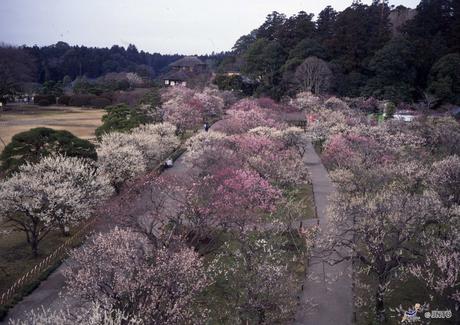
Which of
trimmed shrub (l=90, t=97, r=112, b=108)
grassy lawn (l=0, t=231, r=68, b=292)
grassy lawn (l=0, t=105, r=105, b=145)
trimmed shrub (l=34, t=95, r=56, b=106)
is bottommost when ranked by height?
grassy lawn (l=0, t=231, r=68, b=292)

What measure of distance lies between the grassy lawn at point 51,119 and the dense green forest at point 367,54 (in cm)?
2554

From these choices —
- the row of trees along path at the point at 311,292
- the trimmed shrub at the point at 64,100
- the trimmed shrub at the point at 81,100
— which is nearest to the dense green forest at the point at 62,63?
the trimmed shrub at the point at 64,100

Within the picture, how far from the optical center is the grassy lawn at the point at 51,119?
48.8 metres

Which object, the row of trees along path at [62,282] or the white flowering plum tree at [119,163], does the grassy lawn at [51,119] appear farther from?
the row of trees along path at [62,282]

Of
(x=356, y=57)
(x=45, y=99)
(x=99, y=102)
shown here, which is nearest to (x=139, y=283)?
(x=356, y=57)

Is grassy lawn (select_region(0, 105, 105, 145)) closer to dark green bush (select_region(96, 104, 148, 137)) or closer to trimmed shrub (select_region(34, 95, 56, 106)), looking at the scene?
trimmed shrub (select_region(34, 95, 56, 106))

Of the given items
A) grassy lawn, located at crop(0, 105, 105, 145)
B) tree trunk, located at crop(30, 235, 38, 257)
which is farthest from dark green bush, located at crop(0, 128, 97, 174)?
grassy lawn, located at crop(0, 105, 105, 145)

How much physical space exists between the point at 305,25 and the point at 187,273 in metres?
64.5

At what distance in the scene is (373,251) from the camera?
13.7m

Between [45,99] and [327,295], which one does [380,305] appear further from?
[45,99]

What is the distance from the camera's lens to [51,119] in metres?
59.7

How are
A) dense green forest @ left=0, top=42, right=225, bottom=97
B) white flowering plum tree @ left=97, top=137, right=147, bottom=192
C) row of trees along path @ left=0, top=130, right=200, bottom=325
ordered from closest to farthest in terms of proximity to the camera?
row of trees along path @ left=0, top=130, right=200, bottom=325, white flowering plum tree @ left=97, top=137, right=147, bottom=192, dense green forest @ left=0, top=42, right=225, bottom=97

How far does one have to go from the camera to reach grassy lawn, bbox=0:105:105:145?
4884 cm

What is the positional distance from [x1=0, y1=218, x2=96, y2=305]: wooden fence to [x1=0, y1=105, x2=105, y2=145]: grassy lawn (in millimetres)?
22798
